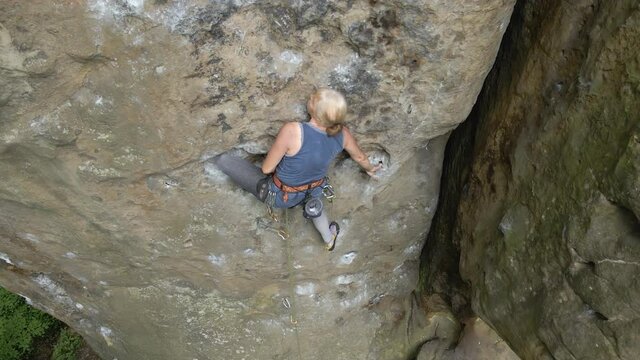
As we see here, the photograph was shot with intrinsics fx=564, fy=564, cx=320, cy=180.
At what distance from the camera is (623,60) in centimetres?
268

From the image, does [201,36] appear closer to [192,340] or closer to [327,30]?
[327,30]

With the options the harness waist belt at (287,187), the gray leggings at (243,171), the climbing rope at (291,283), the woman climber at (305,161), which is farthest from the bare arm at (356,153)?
the climbing rope at (291,283)

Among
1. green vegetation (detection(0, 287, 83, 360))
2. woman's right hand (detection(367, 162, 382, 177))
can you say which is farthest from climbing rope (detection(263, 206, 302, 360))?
green vegetation (detection(0, 287, 83, 360))

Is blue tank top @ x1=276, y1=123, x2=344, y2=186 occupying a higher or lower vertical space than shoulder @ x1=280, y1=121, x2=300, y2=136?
lower

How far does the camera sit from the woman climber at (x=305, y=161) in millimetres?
2994

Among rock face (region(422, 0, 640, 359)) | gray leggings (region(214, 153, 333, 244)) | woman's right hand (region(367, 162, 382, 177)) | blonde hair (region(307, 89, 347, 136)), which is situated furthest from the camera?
woman's right hand (region(367, 162, 382, 177))

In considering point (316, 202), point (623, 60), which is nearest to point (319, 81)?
point (316, 202)

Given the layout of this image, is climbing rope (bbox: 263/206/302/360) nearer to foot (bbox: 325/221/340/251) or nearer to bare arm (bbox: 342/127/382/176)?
foot (bbox: 325/221/340/251)

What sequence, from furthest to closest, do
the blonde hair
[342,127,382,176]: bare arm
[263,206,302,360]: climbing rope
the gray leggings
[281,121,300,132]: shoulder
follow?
1. [263,206,302,360]: climbing rope
2. the gray leggings
3. [342,127,382,176]: bare arm
4. [281,121,300,132]: shoulder
5. the blonde hair

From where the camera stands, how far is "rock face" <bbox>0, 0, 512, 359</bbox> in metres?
2.95

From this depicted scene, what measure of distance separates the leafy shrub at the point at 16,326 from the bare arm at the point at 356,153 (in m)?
5.03

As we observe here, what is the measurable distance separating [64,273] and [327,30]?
297 centimetres

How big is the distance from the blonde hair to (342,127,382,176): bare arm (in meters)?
0.19

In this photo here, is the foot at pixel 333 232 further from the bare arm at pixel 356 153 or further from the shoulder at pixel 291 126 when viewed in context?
the shoulder at pixel 291 126
